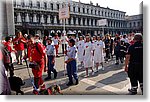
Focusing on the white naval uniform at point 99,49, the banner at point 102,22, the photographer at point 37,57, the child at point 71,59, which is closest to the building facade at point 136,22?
the banner at point 102,22

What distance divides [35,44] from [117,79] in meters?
1.60

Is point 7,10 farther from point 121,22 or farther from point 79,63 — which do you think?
point 79,63

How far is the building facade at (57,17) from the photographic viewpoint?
3.31 metres

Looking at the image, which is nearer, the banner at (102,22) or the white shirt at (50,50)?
the banner at (102,22)

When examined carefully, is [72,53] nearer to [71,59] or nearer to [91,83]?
[71,59]

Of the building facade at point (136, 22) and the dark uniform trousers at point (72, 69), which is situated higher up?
the building facade at point (136, 22)

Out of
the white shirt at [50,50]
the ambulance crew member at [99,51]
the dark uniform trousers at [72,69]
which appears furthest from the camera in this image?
the ambulance crew member at [99,51]

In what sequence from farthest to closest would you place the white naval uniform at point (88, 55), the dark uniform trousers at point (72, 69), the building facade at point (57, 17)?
the white naval uniform at point (88, 55), the dark uniform trousers at point (72, 69), the building facade at point (57, 17)

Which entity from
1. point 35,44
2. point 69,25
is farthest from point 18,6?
point 69,25

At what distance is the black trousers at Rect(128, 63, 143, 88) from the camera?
3006 millimetres

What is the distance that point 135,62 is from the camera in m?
3.01

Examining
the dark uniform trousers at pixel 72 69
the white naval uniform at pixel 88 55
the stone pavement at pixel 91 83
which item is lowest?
the stone pavement at pixel 91 83

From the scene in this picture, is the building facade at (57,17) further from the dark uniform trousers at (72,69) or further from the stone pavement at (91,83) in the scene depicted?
the stone pavement at (91,83)

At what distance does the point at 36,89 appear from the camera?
329 centimetres
